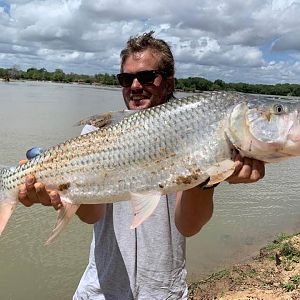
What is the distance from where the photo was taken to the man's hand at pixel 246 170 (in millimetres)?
2797

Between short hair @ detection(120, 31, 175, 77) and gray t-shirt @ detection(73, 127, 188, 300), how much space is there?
104 cm

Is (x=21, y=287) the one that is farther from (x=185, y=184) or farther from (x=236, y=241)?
(x=185, y=184)

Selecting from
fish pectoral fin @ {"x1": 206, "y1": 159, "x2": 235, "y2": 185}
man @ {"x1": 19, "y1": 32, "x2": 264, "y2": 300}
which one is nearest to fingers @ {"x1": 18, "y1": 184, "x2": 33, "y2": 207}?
man @ {"x1": 19, "y1": 32, "x2": 264, "y2": 300}

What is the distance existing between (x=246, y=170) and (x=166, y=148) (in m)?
0.50

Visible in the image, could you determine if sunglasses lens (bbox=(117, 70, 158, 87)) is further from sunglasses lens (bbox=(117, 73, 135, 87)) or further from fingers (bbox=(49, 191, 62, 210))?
fingers (bbox=(49, 191, 62, 210))

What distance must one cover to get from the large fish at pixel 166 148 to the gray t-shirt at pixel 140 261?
0.32m

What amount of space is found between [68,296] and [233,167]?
6.17 metres

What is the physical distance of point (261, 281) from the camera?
714 centimetres

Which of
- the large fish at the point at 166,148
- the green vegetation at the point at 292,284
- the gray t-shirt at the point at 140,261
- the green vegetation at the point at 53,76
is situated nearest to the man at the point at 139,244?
the gray t-shirt at the point at 140,261

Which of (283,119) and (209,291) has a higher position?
(283,119)

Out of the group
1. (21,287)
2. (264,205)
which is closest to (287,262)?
(21,287)

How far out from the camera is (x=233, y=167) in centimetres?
276

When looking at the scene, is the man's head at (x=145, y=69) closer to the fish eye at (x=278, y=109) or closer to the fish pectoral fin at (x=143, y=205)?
the fish pectoral fin at (x=143, y=205)

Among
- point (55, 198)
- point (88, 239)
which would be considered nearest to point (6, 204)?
point (55, 198)
